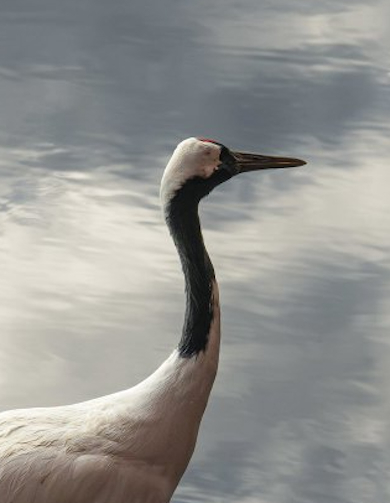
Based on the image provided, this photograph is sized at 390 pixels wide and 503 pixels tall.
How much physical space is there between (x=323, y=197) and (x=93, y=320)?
34.0 inches

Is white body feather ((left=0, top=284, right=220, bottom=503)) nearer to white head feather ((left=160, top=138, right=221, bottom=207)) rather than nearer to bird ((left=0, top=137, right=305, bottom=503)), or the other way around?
bird ((left=0, top=137, right=305, bottom=503))

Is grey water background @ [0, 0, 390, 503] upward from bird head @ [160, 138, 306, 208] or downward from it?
downward

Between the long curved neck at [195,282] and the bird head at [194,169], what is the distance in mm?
33

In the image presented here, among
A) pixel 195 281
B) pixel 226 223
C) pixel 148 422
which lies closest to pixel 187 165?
pixel 195 281

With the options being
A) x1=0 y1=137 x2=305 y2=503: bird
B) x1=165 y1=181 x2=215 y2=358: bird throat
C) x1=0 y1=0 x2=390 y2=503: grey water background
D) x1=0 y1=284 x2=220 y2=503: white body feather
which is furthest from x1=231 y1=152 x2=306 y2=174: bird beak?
x1=0 y1=0 x2=390 y2=503: grey water background

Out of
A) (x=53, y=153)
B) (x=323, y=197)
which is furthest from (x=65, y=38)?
(x=323, y=197)

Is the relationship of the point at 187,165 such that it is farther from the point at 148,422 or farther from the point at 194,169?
the point at 148,422

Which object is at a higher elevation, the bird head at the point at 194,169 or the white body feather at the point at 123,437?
the bird head at the point at 194,169

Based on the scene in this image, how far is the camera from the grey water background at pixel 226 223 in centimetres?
433

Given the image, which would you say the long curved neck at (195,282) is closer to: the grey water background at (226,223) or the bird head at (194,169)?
the bird head at (194,169)

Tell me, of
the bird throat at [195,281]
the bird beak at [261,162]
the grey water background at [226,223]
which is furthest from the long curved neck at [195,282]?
the grey water background at [226,223]

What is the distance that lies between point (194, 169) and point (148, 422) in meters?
0.41

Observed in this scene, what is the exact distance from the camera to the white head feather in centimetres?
317

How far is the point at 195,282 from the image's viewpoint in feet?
10.6
